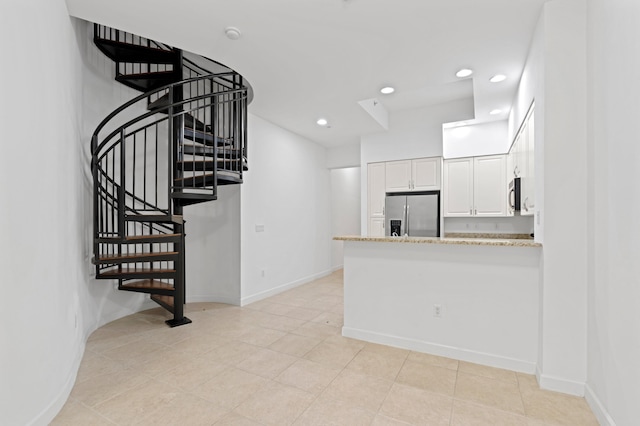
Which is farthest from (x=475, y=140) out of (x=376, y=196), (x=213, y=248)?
(x=213, y=248)

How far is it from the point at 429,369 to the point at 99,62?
190 inches

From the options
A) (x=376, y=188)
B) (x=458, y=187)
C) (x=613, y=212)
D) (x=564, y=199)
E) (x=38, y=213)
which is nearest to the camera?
(x=613, y=212)

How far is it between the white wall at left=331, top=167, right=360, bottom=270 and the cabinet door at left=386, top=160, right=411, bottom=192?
1.95m

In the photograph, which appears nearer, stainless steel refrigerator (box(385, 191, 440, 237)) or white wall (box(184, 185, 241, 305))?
white wall (box(184, 185, 241, 305))

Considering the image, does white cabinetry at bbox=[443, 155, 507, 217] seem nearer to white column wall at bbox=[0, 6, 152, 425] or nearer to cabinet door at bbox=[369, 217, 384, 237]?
cabinet door at bbox=[369, 217, 384, 237]

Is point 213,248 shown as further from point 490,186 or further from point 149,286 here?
point 490,186

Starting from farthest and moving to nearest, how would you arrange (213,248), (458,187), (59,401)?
(458,187), (213,248), (59,401)

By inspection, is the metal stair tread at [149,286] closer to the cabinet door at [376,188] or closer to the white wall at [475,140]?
the cabinet door at [376,188]

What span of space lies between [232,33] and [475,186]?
4.19 metres

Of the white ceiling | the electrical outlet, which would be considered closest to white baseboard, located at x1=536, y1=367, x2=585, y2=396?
the electrical outlet

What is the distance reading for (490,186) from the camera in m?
4.82

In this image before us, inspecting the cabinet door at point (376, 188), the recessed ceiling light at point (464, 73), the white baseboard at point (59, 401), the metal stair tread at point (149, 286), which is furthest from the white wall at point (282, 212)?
the recessed ceiling light at point (464, 73)

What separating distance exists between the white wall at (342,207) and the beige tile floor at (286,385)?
3.94m

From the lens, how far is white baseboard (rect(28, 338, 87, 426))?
1.78 meters
